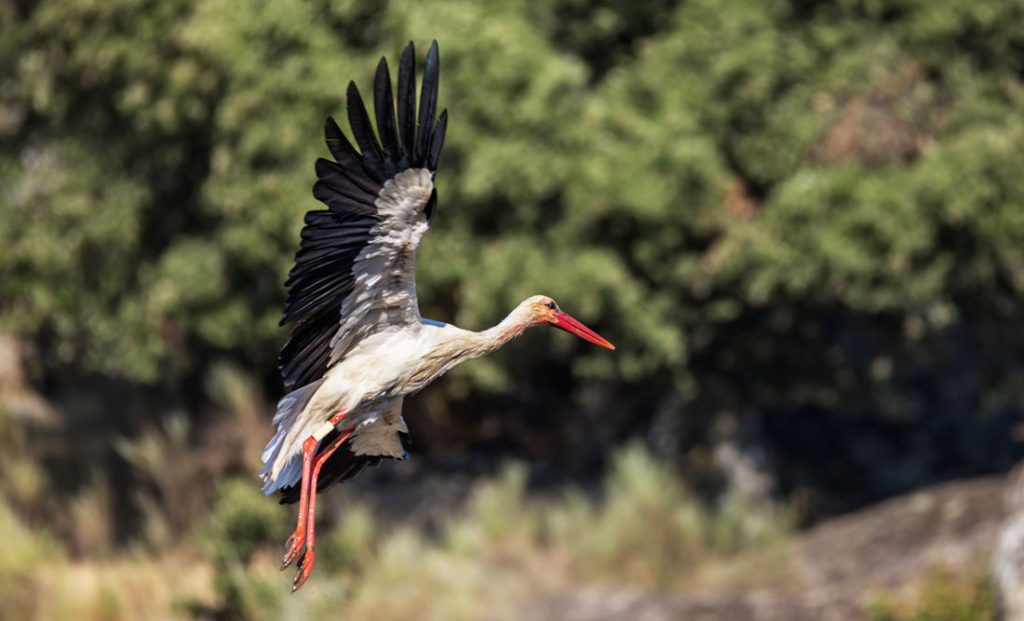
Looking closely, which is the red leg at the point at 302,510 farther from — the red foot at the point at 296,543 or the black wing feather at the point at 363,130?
the black wing feather at the point at 363,130

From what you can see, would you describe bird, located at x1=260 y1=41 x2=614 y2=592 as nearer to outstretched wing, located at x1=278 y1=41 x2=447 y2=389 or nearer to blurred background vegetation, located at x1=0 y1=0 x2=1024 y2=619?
outstretched wing, located at x1=278 y1=41 x2=447 y2=389

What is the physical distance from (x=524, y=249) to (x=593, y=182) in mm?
708

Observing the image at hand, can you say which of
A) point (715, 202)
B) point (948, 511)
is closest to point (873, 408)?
point (948, 511)

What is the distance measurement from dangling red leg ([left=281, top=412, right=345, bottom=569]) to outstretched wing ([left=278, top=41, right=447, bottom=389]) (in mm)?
457

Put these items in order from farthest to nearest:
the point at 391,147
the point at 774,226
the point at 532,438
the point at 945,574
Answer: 1. the point at 532,438
2. the point at 774,226
3. the point at 945,574
4. the point at 391,147

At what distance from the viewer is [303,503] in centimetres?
762

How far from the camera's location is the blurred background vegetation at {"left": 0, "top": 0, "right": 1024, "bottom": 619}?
42.1 ft

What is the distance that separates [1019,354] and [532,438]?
4.38m

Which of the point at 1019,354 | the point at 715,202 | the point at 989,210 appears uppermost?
the point at 715,202

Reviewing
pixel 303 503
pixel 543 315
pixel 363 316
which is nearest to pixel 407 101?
pixel 363 316

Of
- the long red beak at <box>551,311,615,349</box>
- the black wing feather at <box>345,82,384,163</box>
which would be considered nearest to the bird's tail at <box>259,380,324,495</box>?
the long red beak at <box>551,311,615,349</box>

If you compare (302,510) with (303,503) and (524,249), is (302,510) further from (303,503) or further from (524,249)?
(524,249)

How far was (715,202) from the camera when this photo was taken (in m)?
13.2

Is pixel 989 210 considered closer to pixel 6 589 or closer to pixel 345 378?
pixel 345 378
